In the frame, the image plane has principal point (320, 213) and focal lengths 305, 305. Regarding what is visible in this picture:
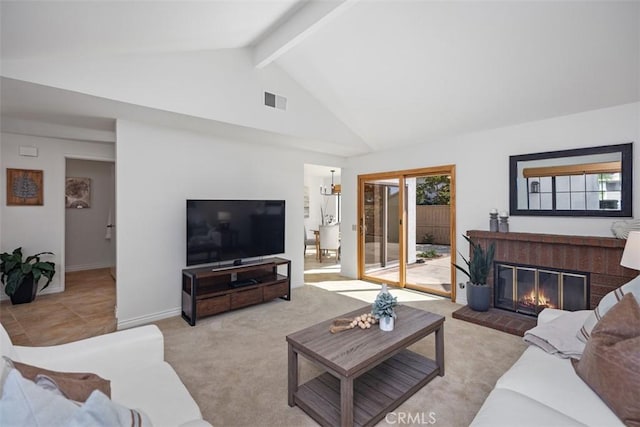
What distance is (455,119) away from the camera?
13.1 ft

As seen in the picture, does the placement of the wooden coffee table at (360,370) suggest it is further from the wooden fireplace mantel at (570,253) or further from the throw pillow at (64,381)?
the wooden fireplace mantel at (570,253)

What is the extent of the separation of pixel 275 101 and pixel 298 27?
116 centimetres

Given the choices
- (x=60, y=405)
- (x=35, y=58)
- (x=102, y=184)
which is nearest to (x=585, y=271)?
(x=60, y=405)

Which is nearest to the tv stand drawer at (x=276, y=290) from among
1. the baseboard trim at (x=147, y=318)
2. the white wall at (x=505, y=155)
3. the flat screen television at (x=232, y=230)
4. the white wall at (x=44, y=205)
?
the flat screen television at (x=232, y=230)

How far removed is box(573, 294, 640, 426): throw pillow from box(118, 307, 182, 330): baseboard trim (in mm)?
3873

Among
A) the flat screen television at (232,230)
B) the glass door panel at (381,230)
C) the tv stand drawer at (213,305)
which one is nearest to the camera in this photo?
the tv stand drawer at (213,305)

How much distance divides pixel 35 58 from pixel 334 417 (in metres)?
3.40

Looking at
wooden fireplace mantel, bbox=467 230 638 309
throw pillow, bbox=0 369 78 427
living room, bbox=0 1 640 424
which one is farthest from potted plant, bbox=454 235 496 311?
throw pillow, bbox=0 369 78 427

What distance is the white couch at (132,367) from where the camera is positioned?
1.36 meters

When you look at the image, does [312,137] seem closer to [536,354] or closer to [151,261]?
[151,261]

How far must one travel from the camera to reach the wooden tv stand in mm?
3520

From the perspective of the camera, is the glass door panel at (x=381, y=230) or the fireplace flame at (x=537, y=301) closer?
the fireplace flame at (x=537, y=301)

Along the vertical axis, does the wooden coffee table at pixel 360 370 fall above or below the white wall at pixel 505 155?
below

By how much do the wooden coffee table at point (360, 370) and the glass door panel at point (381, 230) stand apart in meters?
2.94
